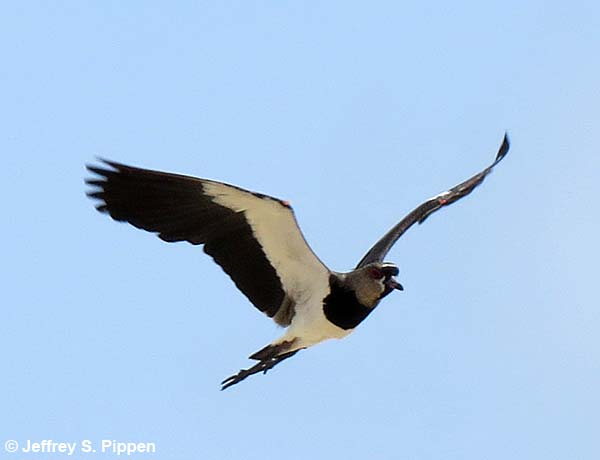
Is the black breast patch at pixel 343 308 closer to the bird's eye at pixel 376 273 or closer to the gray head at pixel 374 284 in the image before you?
the gray head at pixel 374 284

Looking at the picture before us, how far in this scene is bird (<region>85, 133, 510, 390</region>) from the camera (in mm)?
14852

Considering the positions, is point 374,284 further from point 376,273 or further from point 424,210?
point 424,210

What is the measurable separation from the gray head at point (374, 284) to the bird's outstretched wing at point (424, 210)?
0.79m

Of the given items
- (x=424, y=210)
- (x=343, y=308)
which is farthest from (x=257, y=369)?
(x=424, y=210)

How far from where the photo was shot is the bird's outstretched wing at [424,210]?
16781mm

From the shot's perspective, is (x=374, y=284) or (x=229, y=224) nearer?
(x=229, y=224)

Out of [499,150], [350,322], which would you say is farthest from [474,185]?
[350,322]

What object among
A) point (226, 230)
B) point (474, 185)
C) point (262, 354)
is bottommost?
point (262, 354)

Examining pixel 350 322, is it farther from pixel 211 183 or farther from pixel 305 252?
pixel 211 183

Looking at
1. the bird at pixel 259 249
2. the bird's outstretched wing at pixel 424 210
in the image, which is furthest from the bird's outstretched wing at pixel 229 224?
the bird's outstretched wing at pixel 424 210

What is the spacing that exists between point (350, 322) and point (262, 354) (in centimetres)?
88

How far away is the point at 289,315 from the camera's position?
15711 mm

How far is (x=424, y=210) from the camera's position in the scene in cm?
1748

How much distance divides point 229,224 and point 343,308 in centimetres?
131
